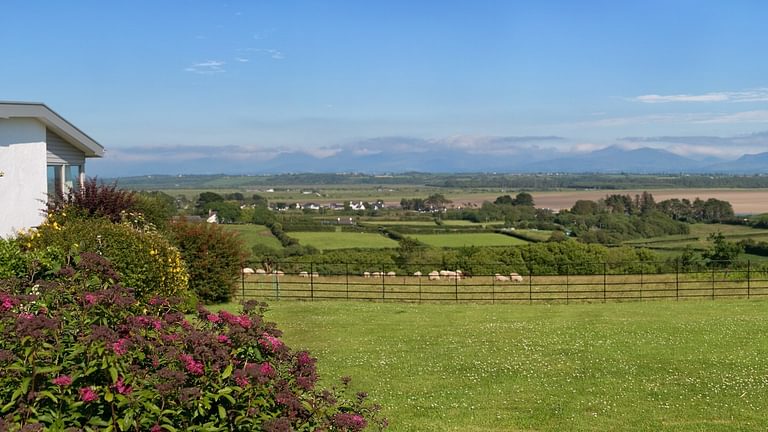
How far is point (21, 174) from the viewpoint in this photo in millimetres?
18891

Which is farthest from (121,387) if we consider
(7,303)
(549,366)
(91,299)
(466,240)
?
(466,240)

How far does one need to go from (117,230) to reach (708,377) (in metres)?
12.7

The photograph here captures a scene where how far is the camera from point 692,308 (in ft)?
85.1

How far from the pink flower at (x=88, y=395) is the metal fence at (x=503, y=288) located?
75.4 feet

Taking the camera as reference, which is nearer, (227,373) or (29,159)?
(227,373)

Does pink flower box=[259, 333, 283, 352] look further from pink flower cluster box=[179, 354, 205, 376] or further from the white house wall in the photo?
the white house wall

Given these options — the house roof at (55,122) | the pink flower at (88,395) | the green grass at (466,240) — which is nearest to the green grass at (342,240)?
the green grass at (466,240)

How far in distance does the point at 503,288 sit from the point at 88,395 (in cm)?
3318

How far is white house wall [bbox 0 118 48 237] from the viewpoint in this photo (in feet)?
60.1

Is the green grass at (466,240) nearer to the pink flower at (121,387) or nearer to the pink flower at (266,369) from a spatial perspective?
the pink flower at (266,369)

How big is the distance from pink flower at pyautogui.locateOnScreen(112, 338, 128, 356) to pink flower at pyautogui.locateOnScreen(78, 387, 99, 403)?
0.29 meters

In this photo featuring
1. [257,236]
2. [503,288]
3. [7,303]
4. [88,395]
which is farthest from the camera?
[257,236]

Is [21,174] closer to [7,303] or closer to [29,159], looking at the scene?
[29,159]

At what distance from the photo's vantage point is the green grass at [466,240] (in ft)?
220
